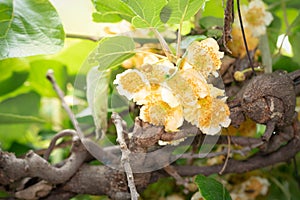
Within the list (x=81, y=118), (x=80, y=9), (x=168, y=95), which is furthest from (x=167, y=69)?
(x=80, y=9)

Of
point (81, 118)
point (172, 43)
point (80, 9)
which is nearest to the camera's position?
point (172, 43)

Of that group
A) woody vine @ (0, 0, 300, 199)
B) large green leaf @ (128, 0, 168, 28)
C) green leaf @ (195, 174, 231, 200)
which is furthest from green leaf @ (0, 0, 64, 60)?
green leaf @ (195, 174, 231, 200)

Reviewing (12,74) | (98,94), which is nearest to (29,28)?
(98,94)

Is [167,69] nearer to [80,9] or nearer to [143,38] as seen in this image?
[143,38]

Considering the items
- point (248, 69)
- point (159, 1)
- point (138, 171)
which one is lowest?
point (138, 171)

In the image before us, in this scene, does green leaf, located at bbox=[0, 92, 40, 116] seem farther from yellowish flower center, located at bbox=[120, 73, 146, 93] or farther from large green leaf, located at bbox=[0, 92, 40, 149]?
yellowish flower center, located at bbox=[120, 73, 146, 93]

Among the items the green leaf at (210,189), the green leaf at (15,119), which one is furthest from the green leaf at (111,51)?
the green leaf at (15,119)

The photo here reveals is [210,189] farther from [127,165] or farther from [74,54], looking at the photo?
[74,54]

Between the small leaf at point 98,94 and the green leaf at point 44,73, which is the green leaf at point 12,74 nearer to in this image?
the green leaf at point 44,73
